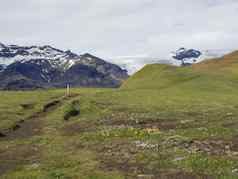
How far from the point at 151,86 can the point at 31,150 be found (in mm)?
87821

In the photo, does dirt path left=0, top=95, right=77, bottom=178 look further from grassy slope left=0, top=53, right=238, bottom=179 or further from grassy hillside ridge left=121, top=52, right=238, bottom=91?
grassy hillside ridge left=121, top=52, right=238, bottom=91

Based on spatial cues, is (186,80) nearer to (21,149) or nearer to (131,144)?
(131,144)

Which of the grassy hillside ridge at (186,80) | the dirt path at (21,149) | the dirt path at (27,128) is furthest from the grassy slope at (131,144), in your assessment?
the grassy hillside ridge at (186,80)

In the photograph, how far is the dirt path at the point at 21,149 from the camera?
1332 inches

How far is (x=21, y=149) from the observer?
39844 mm

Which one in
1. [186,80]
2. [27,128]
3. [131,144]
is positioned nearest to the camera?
[131,144]

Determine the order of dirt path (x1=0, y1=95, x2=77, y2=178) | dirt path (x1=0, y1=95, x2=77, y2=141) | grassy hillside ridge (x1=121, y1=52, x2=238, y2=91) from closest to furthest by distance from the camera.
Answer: dirt path (x1=0, y1=95, x2=77, y2=178)
dirt path (x1=0, y1=95, x2=77, y2=141)
grassy hillside ridge (x1=121, y1=52, x2=238, y2=91)

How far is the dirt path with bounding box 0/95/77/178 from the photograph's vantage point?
3384 cm

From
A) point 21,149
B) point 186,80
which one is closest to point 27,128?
point 21,149

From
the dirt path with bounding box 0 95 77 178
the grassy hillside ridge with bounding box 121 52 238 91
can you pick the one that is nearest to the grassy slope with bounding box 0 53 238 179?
the dirt path with bounding box 0 95 77 178

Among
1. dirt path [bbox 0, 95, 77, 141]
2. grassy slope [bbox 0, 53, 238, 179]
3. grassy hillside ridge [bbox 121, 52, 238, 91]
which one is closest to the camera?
grassy slope [bbox 0, 53, 238, 179]

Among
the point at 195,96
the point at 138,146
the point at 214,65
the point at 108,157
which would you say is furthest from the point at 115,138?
the point at 214,65

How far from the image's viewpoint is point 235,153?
102ft

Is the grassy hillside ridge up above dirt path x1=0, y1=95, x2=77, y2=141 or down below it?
above
